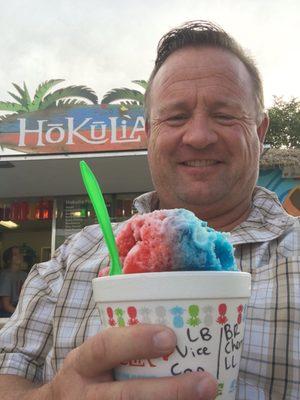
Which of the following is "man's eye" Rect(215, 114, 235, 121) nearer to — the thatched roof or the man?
the man

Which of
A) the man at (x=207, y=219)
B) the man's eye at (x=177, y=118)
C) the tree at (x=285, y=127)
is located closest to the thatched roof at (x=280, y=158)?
the man at (x=207, y=219)

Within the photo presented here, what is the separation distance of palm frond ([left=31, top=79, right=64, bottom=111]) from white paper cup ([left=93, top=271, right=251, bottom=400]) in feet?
18.3

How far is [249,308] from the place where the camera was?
1132 mm

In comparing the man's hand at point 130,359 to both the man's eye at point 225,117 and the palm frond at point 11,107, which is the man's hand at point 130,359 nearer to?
the man's eye at point 225,117

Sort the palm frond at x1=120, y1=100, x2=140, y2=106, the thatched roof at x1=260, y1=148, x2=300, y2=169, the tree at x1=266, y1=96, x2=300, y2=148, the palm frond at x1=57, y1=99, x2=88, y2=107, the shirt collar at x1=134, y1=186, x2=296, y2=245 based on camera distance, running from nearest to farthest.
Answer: the shirt collar at x1=134, y1=186, x2=296, y2=245 → the palm frond at x1=120, y1=100, x2=140, y2=106 → the palm frond at x1=57, y1=99, x2=88, y2=107 → the thatched roof at x1=260, y1=148, x2=300, y2=169 → the tree at x1=266, y1=96, x2=300, y2=148

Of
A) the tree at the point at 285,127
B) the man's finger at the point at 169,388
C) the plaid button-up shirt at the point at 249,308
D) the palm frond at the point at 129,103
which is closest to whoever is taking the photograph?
the man's finger at the point at 169,388

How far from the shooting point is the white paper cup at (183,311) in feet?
2.02

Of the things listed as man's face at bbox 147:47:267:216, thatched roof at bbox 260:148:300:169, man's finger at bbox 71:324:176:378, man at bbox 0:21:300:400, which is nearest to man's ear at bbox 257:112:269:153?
man at bbox 0:21:300:400

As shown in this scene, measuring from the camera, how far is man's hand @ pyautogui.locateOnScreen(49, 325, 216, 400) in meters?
0.59

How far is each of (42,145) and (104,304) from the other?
5255 millimetres

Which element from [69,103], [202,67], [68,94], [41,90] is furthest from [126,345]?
[41,90]

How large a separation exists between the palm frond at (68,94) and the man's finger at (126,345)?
5.37 m

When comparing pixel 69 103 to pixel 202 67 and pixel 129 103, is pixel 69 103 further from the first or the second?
pixel 202 67

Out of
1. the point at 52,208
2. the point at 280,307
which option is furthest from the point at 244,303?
the point at 52,208
